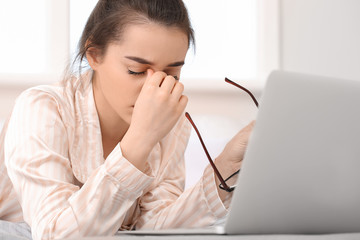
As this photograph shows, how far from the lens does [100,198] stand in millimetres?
986

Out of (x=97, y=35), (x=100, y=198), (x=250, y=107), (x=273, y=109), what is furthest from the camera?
(x=250, y=107)

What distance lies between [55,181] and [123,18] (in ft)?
1.42

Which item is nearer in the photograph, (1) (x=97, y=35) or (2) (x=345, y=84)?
(2) (x=345, y=84)

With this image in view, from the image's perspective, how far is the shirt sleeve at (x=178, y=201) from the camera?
1.18 m

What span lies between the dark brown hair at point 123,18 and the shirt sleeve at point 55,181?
0.68 ft

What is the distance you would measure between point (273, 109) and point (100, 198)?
476mm

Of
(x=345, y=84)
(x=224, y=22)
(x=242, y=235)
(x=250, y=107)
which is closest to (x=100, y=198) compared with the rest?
(x=242, y=235)

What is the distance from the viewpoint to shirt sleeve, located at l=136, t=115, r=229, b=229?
1.18m

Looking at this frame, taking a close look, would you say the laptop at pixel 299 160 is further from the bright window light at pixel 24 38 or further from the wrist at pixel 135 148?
the bright window light at pixel 24 38

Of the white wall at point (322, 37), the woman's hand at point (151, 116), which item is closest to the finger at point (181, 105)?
the woman's hand at point (151, 116)

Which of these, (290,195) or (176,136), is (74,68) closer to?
(176,136)

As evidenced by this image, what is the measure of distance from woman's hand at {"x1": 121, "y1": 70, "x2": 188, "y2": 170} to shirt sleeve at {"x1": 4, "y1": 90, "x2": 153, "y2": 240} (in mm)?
30

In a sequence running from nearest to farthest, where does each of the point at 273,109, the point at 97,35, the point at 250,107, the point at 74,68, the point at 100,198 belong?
1. the point at 273,109
2. the point at 100,198
3. the point at 97,35
4. the point at 74,68
5. the point at 250,107

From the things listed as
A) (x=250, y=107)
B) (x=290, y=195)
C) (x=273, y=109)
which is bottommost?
(x=250, y=107)
